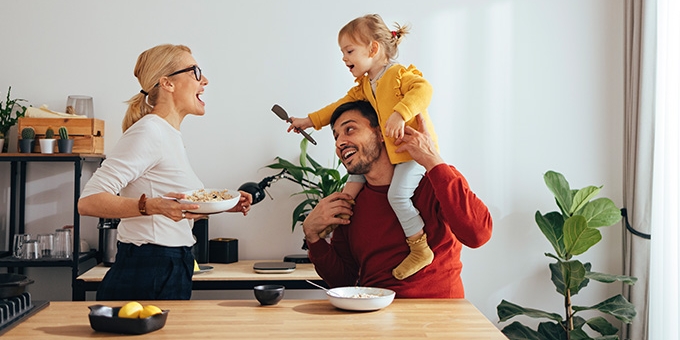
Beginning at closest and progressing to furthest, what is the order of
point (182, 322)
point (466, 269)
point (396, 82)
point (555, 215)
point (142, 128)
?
point (182, 322)
point (142, 128)
point (396, 82)
point (555, 215)
point (466, 269)

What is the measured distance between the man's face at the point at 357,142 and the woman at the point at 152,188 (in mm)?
587

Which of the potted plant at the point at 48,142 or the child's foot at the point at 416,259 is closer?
the child's foot at the point at 416,259

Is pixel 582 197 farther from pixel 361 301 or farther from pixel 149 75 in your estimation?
pixel 149 75

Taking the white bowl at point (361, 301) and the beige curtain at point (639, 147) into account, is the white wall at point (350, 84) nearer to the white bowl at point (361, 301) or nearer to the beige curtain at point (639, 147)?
the beige curtain at point (639, 147)

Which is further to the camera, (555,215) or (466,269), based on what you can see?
(466,269)

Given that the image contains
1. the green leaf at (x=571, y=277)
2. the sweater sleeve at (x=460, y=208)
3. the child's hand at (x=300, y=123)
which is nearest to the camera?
the sweater sleeve at (x=460, y=208)

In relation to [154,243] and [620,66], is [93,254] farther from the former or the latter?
[620,66]

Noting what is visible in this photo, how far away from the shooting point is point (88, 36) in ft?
13.2

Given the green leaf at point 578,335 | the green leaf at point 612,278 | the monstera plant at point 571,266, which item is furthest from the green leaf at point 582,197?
the green leaf at point 578,335

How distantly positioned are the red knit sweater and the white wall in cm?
143

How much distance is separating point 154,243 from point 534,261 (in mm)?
2519

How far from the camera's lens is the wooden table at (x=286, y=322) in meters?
1.82

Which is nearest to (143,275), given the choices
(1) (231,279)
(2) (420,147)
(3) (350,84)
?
(1) (231,279)

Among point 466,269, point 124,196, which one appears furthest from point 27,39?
point 466,269
